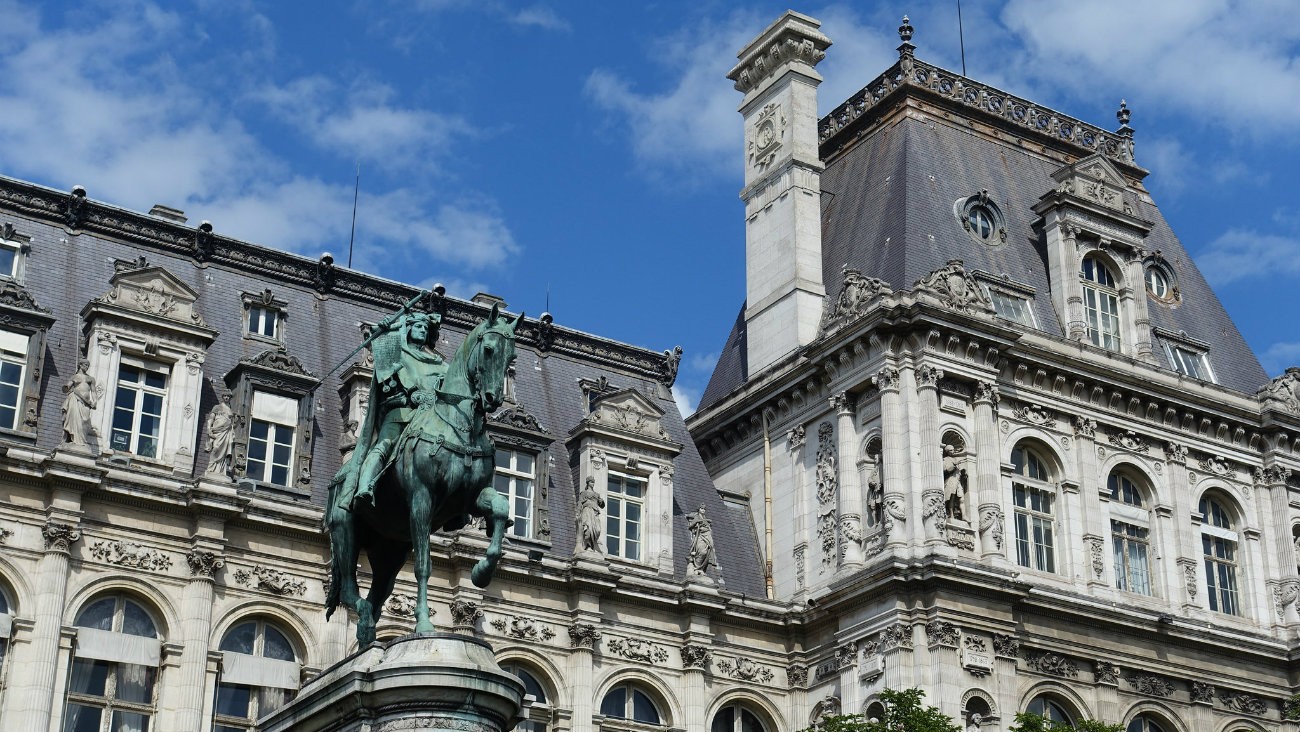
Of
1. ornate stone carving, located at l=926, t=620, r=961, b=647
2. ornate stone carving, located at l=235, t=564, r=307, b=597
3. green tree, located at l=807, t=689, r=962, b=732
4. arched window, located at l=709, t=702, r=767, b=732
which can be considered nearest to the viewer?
green tree, located at l=807, t=689, r=962, b=732

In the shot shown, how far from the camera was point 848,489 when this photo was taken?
1554 inches

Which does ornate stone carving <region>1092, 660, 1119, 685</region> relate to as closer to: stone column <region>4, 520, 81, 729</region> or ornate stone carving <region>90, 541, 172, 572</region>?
ornate stone carving <region>90, 541, 172, 572</region>

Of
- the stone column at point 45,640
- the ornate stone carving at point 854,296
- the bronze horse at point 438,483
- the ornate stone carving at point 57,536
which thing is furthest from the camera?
the ornate stone carving at point 854,296

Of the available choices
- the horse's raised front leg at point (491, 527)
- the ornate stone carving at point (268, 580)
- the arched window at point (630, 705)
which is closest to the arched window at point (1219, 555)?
the arched window at point (630, 705)

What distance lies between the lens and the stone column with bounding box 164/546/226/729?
3259 centimetres

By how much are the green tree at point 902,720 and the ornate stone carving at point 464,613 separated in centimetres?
724

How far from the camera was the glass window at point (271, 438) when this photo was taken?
117 ft

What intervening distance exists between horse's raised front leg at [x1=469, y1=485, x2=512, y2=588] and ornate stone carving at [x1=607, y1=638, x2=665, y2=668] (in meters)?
17.5

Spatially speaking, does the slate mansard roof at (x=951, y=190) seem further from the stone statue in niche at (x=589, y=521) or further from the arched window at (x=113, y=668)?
the arched window at (x=113, y=668)

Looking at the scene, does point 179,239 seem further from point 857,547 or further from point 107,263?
point 857,547

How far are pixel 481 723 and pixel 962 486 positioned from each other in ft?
72.4

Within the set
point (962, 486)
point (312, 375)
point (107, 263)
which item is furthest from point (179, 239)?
point (962, 486)

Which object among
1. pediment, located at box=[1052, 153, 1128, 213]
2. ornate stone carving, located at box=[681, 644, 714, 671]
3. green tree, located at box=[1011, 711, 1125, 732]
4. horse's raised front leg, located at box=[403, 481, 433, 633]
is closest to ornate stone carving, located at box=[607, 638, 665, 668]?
ornate stone carving, located at box=[681, 644, 714, 671]

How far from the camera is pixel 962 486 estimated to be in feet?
128
